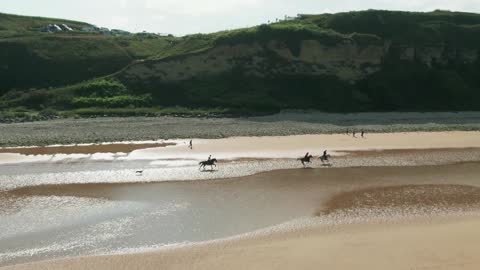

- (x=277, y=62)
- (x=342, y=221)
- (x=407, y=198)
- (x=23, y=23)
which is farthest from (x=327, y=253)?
(x=23, y=23)

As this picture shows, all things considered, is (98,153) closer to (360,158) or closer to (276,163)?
(276,163)

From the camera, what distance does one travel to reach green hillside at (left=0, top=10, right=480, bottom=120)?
62938 mm

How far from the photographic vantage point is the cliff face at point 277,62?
6775 cm

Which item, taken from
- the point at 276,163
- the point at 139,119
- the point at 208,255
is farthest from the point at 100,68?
the point at 208,255

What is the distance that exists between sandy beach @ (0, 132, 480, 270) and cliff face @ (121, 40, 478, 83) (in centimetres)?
3166

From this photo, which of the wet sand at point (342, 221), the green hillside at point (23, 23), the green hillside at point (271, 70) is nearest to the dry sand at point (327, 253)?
the wet sand at point (342, 221)

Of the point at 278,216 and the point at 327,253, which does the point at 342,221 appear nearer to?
the point at 278,216

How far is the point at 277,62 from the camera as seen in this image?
226 feet

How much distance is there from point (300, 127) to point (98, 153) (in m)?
19.1

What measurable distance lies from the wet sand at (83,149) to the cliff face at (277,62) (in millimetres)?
26722

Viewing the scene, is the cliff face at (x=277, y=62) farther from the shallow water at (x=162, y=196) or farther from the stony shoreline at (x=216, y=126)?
the shallow water at (x=162, y=196)

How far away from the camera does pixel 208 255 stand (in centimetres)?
1773

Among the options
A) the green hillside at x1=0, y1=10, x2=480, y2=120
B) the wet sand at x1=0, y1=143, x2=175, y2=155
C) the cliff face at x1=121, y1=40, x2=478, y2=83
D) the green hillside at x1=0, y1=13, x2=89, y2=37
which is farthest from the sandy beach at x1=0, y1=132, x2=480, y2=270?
the green hillside at x1=0, y1=13, x2=89, y2=37

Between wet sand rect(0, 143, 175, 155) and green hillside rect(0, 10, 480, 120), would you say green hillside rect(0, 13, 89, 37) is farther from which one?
wet sand rect(0, 143, 175, 155)
